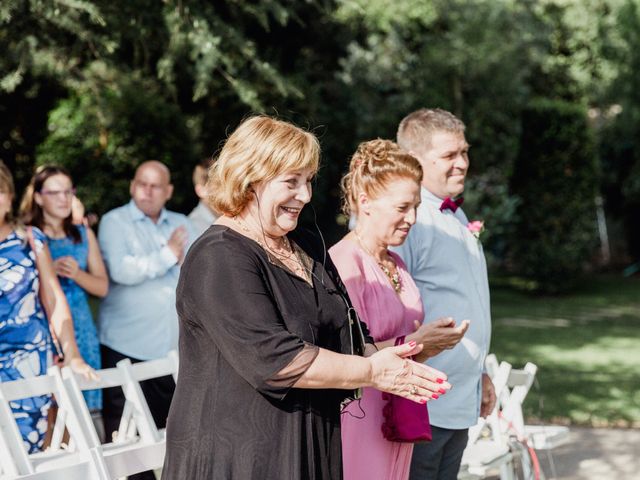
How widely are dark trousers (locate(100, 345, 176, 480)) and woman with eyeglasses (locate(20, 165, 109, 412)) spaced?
130 millimetres

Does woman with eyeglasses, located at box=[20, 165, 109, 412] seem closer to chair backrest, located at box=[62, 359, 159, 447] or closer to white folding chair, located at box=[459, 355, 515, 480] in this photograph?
chair backrest, located at box=[62, 359, 159, 447]

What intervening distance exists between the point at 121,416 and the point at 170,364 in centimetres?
63

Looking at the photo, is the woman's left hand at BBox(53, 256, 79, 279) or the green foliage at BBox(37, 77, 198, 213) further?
the green foliage at BBox(37, 77, 198, 213)

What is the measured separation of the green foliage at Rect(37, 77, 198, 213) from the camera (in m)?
13.7

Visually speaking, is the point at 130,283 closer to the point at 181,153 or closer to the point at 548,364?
the point at 548,364

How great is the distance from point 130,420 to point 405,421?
2.05 meters

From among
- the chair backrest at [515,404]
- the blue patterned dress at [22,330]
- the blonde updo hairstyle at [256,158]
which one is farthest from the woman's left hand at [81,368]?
the chair backrest at [515,404]

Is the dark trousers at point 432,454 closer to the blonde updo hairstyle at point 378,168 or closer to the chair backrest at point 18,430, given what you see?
the blonde updo hairstyle at point 378,168

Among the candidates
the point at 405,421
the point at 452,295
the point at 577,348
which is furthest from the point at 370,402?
the point at 577,348

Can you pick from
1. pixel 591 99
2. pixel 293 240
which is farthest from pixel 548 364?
pixel 591 99

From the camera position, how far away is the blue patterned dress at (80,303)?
5.50 m

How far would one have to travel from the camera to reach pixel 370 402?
352 centimetres

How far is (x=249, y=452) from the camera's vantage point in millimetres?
2516

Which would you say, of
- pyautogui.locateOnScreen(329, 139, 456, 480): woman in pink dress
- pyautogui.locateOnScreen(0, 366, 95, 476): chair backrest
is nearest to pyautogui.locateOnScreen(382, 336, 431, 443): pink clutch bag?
pyautogui.locateOnScreen(329, 139, 456, 480): woman in pink dress
